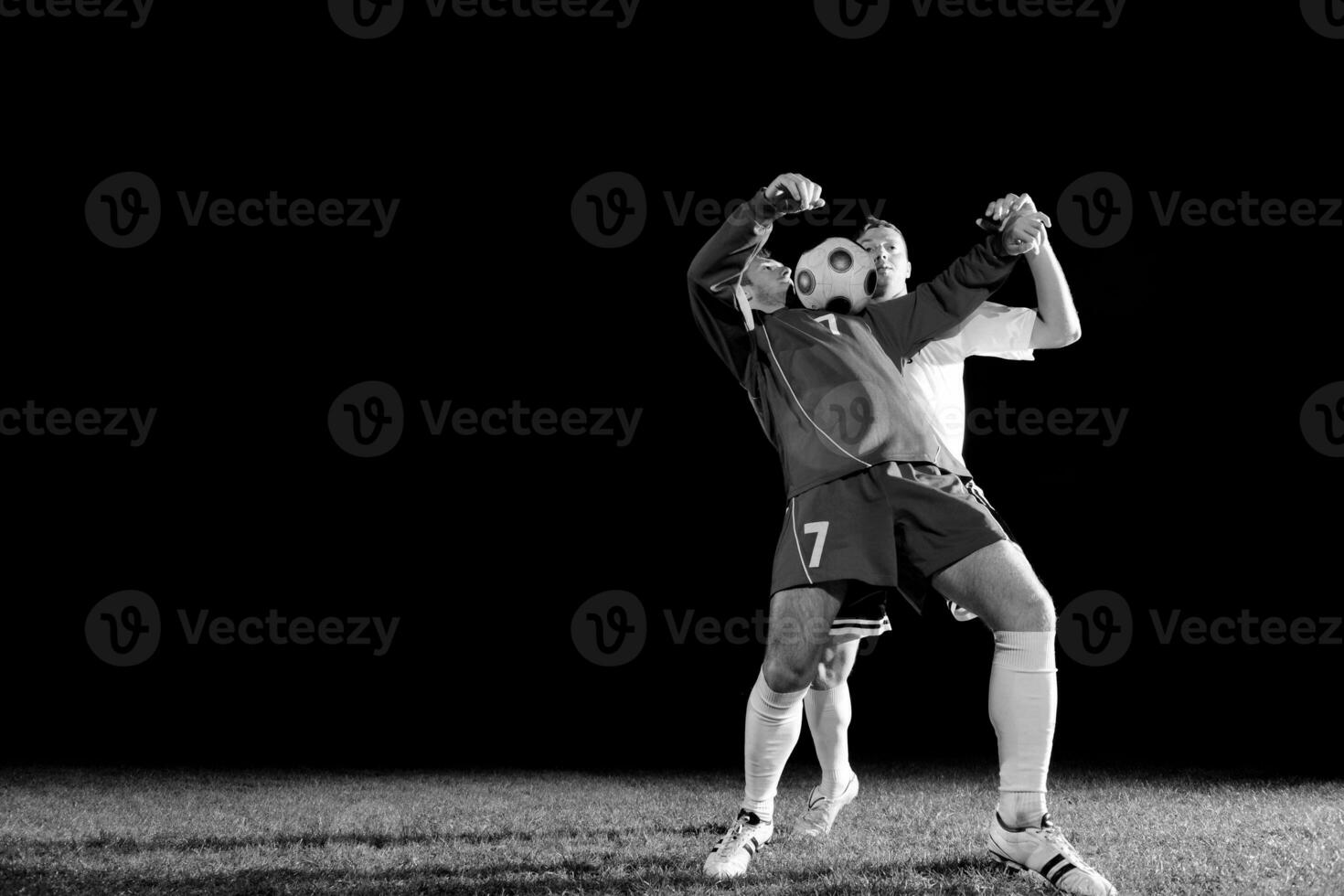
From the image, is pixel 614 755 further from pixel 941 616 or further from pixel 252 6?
pixel 252 6

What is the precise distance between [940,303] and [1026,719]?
1107 millimetres

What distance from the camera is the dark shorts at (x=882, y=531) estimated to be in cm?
261

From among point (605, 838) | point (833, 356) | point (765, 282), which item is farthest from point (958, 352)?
point (605, 838)

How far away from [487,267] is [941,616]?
5.28m

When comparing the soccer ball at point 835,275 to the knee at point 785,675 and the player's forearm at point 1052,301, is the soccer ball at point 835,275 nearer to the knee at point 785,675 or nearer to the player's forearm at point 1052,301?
the player's forearm at point 1052,301

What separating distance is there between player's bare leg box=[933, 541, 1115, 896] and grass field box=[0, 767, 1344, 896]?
11 centimetres

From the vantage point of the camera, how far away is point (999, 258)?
2.81 metres

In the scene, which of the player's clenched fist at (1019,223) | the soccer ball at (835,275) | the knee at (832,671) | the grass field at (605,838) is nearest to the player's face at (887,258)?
the soccer ball at (835,275)

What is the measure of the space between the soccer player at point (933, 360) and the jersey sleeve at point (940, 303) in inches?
2.7

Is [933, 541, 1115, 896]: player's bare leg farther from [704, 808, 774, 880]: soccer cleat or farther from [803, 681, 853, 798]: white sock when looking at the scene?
[803, 681, 853, 798]: white sock

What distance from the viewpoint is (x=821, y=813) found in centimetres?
345

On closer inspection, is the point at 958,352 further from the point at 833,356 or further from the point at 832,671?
the point at 832,671

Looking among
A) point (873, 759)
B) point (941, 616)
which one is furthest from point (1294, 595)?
point (873, 759)

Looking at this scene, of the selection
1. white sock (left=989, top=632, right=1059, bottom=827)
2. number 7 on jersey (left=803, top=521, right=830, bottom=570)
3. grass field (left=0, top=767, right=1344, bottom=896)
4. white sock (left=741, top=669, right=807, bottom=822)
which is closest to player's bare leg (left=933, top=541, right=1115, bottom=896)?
white sock (left=989, top=632, right=1059, bottom=827)
